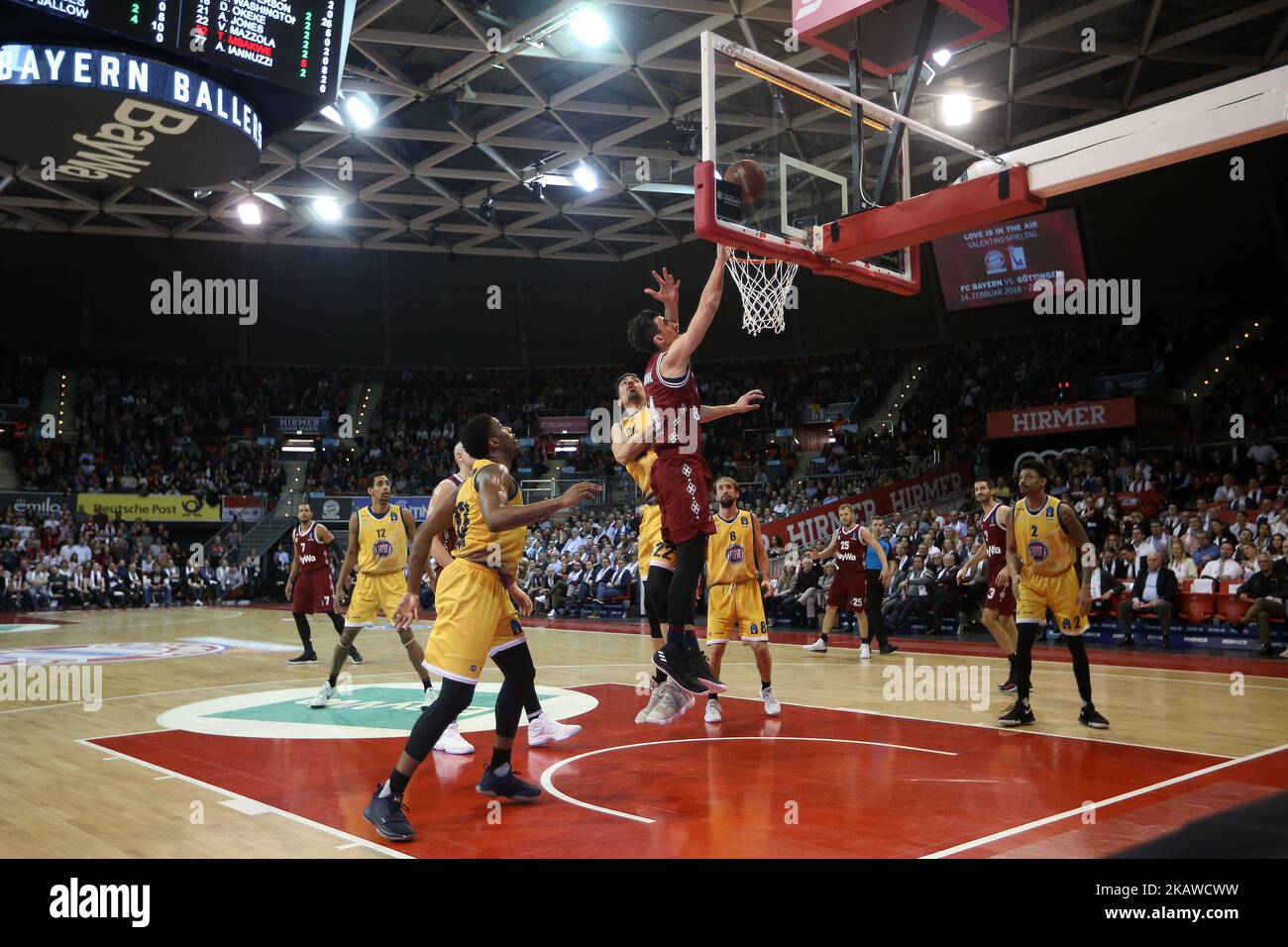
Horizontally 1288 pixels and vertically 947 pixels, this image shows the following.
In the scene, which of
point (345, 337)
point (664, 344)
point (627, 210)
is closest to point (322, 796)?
point (664, 344)

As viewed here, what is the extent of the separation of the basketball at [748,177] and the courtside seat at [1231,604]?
8.48 meters

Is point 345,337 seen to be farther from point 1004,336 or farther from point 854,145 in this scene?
point 854,145

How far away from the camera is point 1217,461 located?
53.0 ft

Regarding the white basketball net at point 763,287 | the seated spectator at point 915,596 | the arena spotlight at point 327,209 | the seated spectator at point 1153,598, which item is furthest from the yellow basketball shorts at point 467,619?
the arena spotlight at point 327,209

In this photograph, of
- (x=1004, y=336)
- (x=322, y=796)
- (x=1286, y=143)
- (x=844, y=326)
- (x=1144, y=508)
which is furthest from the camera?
(x=844, y=326)

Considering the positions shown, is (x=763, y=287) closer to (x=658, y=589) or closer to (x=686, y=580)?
(x=658, y=589)

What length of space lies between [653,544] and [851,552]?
5.77m

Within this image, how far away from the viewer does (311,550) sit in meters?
10.6

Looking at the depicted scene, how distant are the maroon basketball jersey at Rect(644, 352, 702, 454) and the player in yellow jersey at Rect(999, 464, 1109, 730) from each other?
2.57 m

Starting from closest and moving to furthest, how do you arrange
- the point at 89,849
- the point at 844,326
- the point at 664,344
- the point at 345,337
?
the point at 89,849 < the point at 664,344 < the point at 844,326 < the point at 345,337

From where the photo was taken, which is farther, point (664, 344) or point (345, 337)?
point (345, 337)

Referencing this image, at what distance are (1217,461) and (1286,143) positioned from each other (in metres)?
9.88

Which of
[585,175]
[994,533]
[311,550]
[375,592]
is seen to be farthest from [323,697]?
[585,175]
